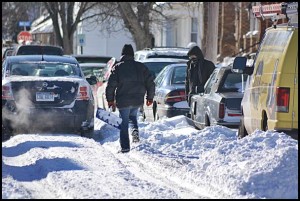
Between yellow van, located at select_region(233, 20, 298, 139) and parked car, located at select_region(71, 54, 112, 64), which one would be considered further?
→ parked car, located at select_region(71, 54, 112, 64)

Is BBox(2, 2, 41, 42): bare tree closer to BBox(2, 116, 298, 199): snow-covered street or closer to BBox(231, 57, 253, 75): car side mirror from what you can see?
BBox(2, 116, 298, 199): snow-covered street

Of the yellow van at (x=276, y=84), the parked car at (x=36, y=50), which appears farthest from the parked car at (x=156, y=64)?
the yellow van at (x=276, y=84)

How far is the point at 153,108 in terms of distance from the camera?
779 inches

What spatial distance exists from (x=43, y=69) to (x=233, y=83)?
3659mm

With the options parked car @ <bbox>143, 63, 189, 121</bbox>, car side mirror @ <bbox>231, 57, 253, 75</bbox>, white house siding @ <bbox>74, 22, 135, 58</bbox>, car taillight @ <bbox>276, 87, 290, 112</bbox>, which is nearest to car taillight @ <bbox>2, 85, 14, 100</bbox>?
parked car @ <bbox>143, 63, 189, 121</bbox>

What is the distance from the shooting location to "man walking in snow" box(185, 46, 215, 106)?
17.7 m

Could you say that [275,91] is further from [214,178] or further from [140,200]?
[140,200]

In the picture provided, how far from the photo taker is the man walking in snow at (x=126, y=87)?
1365 cm

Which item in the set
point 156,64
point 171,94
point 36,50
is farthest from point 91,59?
point 171,94

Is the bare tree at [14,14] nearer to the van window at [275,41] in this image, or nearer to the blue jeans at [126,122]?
the blue jeans at [126,122]

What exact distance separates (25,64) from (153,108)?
13.2 ft

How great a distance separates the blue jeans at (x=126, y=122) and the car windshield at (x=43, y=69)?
288 cm

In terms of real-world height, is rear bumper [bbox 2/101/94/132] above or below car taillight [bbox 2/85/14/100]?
below

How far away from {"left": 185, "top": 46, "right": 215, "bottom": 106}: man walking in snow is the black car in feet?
7.91
